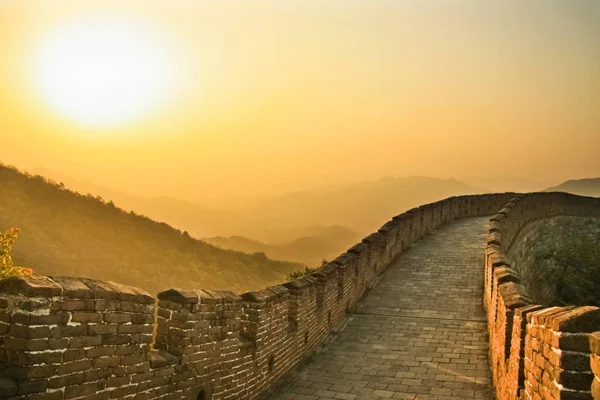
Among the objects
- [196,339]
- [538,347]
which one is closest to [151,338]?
[196,339]

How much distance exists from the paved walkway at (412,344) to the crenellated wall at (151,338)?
675 mm

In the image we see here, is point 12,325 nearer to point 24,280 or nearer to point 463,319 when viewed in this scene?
point 24,280

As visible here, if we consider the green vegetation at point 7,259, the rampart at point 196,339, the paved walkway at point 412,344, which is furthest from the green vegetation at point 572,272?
the green vegetation at point 7,259

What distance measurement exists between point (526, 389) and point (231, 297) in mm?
3496

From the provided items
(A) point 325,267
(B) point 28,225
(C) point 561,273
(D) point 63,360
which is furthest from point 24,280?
(B) point 28,225

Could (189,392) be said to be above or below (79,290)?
below

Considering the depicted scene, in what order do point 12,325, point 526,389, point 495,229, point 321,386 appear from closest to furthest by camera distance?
point 12,325
point 526,389
point 321,386
point 495,229

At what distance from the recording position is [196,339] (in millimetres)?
6375

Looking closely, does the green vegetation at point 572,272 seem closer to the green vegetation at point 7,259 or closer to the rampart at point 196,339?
the rampart at point 196,339

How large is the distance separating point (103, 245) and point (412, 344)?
46.1 meters

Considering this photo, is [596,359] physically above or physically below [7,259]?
below

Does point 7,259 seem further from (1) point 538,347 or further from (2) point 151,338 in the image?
(1) point 538,347

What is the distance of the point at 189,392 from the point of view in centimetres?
625

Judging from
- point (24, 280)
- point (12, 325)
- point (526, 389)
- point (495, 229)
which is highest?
point (495, 229)
